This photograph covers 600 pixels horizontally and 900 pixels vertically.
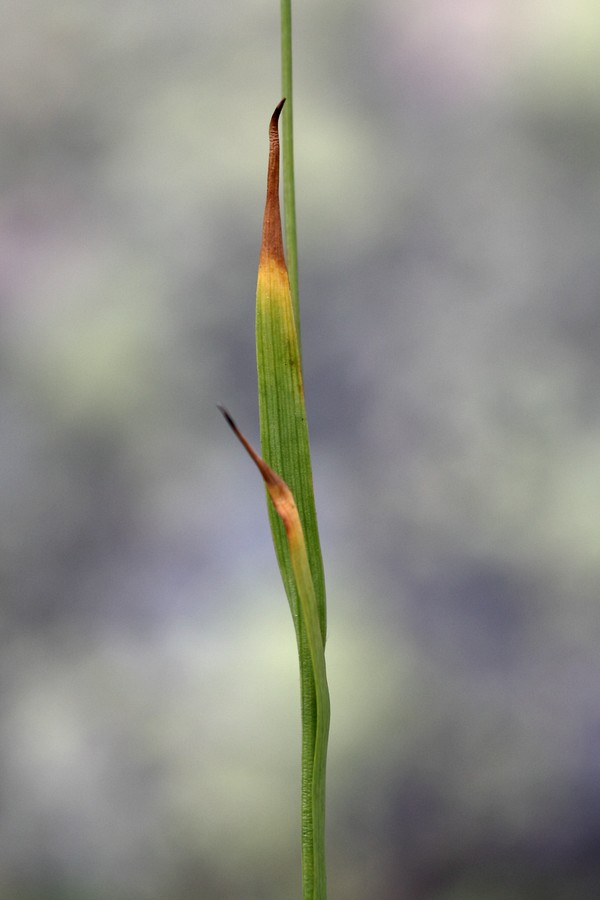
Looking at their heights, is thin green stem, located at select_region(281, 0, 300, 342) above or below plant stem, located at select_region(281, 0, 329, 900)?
above

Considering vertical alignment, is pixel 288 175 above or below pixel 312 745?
above

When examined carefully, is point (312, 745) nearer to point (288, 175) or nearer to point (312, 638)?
point (312, 638)

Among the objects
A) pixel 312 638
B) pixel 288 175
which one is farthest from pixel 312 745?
pixel 288 175

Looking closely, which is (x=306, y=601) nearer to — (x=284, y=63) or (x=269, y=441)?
(x=269, y=441)

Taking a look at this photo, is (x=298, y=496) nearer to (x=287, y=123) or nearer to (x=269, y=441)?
(x=269, y=441)

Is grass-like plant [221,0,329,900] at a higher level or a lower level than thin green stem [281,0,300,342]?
lower

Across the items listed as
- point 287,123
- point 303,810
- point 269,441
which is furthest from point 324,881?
point 287,123

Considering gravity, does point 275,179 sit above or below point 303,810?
above

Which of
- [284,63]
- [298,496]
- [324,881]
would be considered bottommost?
[324,881]

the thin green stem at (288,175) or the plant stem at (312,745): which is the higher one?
the thin green stem at (288,175)

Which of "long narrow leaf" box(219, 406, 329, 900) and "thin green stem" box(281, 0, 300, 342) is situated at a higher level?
"thin green stem" box(281, 0, 300, 342)

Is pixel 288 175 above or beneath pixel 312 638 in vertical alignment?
above
